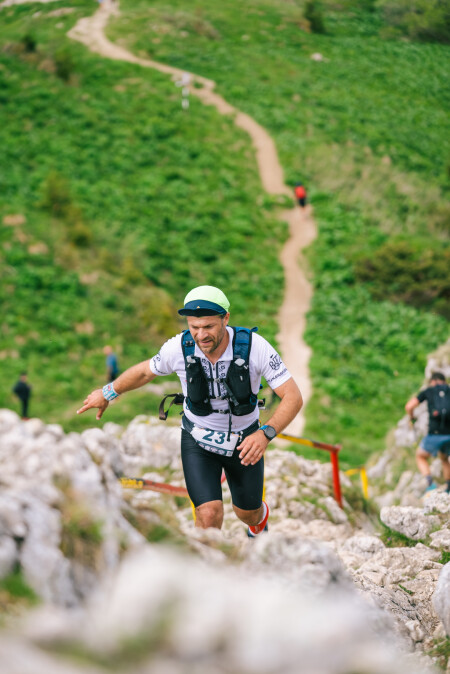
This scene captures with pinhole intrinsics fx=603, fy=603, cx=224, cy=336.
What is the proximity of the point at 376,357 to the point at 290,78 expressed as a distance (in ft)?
84.2

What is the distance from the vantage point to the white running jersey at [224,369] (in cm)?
513

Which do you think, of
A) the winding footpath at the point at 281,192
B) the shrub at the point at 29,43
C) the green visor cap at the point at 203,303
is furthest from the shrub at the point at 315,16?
the green visor cap at the point at 203,303

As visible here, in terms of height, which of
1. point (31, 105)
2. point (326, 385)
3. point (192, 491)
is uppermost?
point (192, 491)

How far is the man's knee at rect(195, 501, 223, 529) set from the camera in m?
5.10

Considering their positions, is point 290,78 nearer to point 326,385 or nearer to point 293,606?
point 326,385

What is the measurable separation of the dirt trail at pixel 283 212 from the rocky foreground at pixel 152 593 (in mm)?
13730

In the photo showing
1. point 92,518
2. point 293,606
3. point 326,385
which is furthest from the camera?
point 326,385

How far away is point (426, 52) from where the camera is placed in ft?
92.8

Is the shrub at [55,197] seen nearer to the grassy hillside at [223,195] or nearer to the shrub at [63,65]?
the grassy hillside at [223,195]

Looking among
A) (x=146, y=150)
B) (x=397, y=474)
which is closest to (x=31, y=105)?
(x=146, y=150)

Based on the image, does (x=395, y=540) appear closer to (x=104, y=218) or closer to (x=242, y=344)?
(x=242, y=344)

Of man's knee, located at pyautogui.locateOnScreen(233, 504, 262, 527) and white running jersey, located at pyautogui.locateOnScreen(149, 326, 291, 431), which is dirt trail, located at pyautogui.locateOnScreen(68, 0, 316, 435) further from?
white running jersey, located at pyautogui.locateOnScreen(149, 326, 291, 431)

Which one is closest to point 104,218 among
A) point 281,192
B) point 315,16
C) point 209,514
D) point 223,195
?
point 223,195

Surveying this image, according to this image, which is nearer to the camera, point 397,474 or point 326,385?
point 397,474
